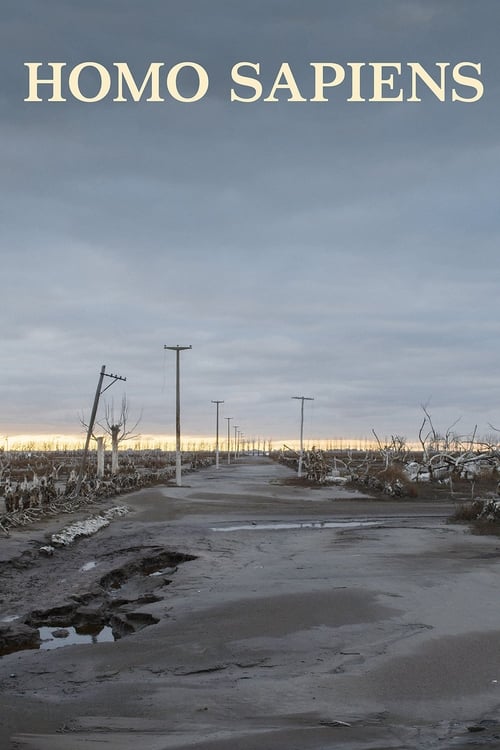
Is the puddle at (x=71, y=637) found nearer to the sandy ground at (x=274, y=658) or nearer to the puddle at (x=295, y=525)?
the sandy ground at (x=274, y=658)

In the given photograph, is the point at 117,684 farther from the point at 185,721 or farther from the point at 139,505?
the point at 139,505

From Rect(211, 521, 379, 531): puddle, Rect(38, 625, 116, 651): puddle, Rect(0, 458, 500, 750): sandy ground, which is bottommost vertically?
Rect(211, 521, 379, 531): puddle

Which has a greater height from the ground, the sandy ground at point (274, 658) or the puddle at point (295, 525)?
the sandy ground at point (274, 658)

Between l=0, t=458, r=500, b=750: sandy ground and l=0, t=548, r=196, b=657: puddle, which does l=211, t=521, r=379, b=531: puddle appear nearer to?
l=0, t=458, r=500, b=750: sandy ground

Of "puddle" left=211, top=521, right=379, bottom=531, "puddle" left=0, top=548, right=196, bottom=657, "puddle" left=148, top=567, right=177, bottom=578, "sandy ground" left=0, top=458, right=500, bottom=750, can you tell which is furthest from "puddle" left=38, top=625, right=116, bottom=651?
"puddle" left=211, top=521, right=379, bottom=531

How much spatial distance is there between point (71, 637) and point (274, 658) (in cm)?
275

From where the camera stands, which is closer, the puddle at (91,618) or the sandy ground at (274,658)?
the sandy ground at (274,658)

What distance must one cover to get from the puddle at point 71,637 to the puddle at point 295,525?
10444 millimetres

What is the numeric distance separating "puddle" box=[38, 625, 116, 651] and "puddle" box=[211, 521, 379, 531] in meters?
10.4

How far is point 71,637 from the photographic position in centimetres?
848

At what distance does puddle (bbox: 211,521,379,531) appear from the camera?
64.8 ft

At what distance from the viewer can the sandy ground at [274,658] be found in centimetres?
512

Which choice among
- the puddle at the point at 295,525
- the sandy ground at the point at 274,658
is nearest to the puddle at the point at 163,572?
the sandy ground at the point at 274,658

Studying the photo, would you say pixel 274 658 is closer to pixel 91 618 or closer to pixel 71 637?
pixel 71 637
